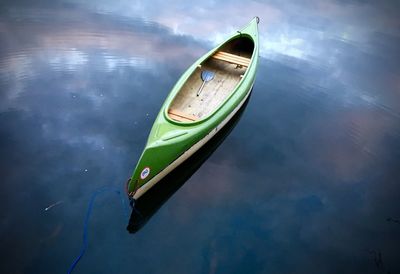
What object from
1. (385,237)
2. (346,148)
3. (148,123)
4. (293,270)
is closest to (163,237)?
(293,270)

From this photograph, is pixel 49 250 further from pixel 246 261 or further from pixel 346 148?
pixel 346 148

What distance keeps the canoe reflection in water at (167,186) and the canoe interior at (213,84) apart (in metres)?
1.17

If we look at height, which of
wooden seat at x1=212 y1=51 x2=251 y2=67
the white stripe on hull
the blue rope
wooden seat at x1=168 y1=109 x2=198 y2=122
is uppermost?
wooden seat at x1=212 y1=51 x2=251 y2=67

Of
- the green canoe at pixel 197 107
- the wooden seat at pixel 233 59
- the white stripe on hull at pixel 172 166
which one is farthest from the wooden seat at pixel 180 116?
the wooden seat at pixel 233 59

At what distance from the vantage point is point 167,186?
10188 mm

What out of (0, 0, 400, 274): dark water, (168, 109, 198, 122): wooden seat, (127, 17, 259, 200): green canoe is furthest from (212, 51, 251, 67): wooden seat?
(168, 109, 198, 122): wooden seat

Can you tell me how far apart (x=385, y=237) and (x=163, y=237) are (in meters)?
6.36

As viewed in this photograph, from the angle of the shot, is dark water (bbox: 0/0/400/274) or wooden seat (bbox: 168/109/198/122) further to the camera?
wooden seat (bbox: 168/109/198/122)

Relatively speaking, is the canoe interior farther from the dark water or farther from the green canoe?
the dark water

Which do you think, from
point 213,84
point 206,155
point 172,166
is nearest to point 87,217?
point 172,166

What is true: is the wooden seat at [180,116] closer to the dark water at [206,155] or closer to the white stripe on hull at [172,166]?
the white stripe on hull at [172,166]

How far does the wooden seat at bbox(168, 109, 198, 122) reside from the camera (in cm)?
1030

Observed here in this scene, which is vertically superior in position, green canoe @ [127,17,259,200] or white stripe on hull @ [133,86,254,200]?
green canoe @ [127,17,259,200]

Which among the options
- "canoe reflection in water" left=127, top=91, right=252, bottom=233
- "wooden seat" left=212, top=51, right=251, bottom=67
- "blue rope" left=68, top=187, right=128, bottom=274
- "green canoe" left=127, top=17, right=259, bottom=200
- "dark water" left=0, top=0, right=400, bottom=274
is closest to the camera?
"blue rope" left=68, top=187, right=128, bottom=274
